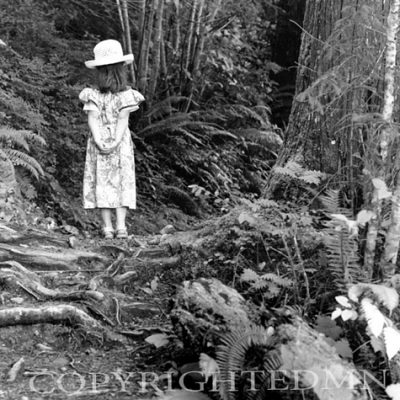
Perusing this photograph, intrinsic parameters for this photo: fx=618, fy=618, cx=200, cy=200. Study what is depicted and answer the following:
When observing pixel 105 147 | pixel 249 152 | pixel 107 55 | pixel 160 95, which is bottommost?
pixel 249 152

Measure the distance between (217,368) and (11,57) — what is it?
6856 mm

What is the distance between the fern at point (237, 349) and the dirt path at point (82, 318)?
448mm

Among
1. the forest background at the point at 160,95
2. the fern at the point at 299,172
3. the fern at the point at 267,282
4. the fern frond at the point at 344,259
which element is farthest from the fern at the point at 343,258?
the forest background at the point at 160,95

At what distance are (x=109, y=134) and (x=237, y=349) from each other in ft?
12.2

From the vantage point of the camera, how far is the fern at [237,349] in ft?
10.2

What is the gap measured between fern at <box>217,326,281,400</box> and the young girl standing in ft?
10.9

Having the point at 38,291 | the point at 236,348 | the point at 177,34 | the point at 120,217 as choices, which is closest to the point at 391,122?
the point at 236,348

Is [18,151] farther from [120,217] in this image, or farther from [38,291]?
[38,291]

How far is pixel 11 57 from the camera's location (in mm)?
8734

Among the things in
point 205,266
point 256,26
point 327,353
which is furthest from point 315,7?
point 256,26

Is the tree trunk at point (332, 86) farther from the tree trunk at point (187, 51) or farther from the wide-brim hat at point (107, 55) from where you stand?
the tree trunk at point (187, 51)

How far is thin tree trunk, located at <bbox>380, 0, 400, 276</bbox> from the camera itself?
372 centimetres

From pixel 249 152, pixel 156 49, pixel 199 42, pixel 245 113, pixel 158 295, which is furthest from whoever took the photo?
pixel 249 152

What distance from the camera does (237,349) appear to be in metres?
3.20
